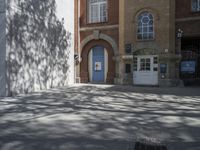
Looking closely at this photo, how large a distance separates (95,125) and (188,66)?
543 inches

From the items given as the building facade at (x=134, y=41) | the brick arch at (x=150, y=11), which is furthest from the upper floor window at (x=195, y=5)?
the brick arch at (x=150, y=11)

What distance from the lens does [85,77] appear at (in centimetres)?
2200

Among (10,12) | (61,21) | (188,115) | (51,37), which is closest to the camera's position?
(188,115)

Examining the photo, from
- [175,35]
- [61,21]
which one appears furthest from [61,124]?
[175,35]

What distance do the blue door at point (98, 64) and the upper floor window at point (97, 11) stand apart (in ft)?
7.60

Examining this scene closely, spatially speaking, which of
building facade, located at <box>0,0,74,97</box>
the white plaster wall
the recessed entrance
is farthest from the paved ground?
the recessed entrance

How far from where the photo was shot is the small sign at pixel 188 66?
19.2 meters

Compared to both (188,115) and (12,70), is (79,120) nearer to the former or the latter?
(188,115)

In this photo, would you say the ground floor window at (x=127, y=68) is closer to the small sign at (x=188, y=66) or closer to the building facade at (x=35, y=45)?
the small sign at (x=188, y=66)

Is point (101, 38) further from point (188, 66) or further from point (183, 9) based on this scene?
point (188, 66)

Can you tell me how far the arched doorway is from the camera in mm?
21594

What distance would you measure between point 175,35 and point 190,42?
2146mm

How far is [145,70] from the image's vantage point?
19594mm

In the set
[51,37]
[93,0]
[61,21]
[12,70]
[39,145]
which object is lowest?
[39,145]
